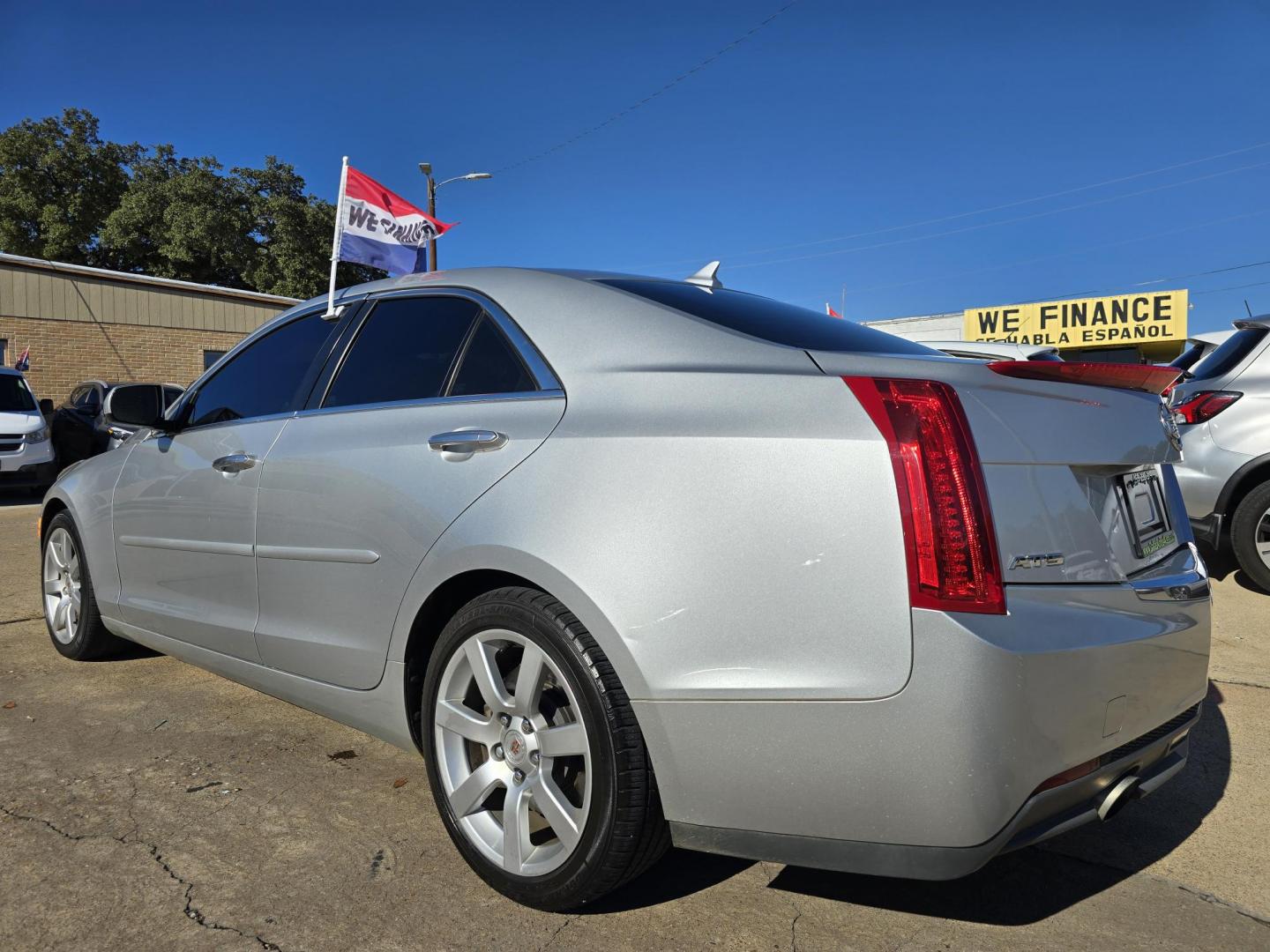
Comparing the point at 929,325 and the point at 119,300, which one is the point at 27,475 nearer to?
the point at 119,300

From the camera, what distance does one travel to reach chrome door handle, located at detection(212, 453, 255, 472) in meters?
3.08

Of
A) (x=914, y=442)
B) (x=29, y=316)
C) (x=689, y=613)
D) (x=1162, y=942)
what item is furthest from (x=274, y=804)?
(x=29, y=316)

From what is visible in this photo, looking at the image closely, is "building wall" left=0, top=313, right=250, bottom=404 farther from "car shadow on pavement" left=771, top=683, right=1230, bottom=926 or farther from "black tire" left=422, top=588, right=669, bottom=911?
"car shadow on pavement" left=771, top=683, right=1230, bottom=926

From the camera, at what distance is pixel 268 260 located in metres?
36.8

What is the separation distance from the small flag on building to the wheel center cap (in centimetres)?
462

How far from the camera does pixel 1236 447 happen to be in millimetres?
5488

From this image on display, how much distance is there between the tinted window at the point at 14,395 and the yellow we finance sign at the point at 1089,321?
24.9 m

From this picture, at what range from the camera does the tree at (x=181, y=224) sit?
3459 centimetres

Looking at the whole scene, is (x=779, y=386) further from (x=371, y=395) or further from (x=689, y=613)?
(x=371, y=395)

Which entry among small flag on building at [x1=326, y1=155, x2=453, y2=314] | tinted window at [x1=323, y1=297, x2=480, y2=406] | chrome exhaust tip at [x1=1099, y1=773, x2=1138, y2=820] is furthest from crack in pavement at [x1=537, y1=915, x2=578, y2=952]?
small flag on building at [x1=326, y1=155, x2=453, y2=314]

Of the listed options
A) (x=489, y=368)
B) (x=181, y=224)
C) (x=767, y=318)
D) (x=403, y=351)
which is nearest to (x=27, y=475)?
(x=403, y=351)

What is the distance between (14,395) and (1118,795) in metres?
14.3

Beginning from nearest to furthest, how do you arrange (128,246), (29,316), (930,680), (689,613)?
(930,680)
(689,613)
(29,316)
(128,246)

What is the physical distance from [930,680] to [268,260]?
39.2 m
